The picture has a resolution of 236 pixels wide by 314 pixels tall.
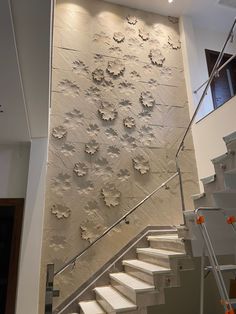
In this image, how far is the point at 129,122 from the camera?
493cm

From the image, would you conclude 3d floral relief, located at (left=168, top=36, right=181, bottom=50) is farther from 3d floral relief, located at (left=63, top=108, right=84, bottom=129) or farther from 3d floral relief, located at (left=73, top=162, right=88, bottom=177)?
3d floral relief, located at (left=73, top=162, right=88, bottom=177)

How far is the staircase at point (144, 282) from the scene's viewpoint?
9.09 feet

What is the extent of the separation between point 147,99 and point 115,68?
89 cm

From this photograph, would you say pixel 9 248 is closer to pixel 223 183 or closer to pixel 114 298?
pixel 114 298

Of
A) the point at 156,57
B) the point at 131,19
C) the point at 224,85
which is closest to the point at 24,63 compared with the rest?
the point at 156,57

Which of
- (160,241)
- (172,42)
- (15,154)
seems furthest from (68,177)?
(172,42)

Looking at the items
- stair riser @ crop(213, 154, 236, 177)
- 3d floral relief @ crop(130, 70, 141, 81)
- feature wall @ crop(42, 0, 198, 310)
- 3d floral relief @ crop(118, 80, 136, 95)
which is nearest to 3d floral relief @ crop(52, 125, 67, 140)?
feature wall @ crop(42, 0, 198, 310)

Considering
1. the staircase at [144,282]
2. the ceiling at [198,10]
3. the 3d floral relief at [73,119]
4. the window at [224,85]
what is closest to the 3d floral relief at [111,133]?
the 3d floral relief at [73,119]

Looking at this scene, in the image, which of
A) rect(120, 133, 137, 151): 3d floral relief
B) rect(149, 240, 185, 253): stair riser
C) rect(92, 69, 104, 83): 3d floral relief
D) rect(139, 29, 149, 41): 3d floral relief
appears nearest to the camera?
rect(149, 240, 185, 253): stair riser

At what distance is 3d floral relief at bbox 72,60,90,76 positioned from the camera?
495 centimetres

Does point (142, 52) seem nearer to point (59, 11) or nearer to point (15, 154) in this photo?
point (59, 11)

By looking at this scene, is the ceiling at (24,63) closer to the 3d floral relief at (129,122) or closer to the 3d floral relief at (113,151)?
the 3d floral relief at (113,151)

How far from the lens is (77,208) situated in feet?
13.8

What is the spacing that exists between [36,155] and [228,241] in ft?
9.56
